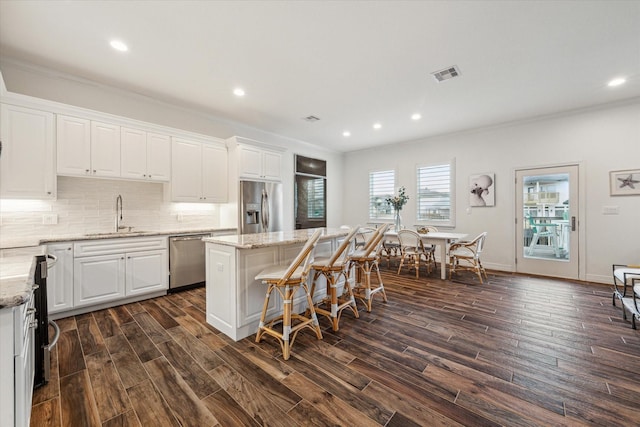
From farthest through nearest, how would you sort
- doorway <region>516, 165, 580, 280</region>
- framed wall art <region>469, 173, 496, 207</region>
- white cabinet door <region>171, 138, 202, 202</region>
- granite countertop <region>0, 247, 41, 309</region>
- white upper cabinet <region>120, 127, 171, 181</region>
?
1. framed wall art <region>469, 173, 496, 207</region>
2. doorway <region>516, 165, 580, 280</region>
3. white cabinet door <region>171, 138, 202, 202</region>
4. white upper cabinet <region>120, 127, 171, 181</region>
5. granite countertop <region>0, 247, 41, 309</region>

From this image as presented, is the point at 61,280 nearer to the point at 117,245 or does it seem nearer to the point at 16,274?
the point at 117,245

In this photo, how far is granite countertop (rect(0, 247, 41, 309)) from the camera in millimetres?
918

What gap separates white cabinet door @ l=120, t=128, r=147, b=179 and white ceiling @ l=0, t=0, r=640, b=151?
0.65m

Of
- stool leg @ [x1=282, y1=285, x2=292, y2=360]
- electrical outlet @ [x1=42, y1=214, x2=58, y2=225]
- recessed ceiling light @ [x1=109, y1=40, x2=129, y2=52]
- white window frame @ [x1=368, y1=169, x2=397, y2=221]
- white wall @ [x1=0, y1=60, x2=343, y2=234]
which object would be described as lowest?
stool leg @ [x1=282, y1=285, x2=292, y2=360]

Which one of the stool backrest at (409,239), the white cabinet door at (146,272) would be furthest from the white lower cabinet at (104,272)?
the stool backrest at (409,239)

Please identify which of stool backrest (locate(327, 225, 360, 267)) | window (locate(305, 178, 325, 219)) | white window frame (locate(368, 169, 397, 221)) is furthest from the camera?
white window frame (locate(368, 169, 397, 221))

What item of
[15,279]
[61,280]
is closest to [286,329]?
[15,279]

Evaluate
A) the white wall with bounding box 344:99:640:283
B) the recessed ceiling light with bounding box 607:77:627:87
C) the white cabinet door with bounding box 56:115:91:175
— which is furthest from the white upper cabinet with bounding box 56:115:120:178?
the recessed ceiling light with bounding box 607:77:627:87

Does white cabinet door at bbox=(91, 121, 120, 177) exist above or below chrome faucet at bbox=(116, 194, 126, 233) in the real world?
above

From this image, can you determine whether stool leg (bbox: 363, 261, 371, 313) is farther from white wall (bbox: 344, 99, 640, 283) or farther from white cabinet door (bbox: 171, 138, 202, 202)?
white wall (bbox: 344, 99, 640, 283)

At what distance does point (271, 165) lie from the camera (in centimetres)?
504

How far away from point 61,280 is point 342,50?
12.9 ft

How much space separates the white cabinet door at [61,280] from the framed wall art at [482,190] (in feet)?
21.4

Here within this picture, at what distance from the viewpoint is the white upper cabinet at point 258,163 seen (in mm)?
4508
